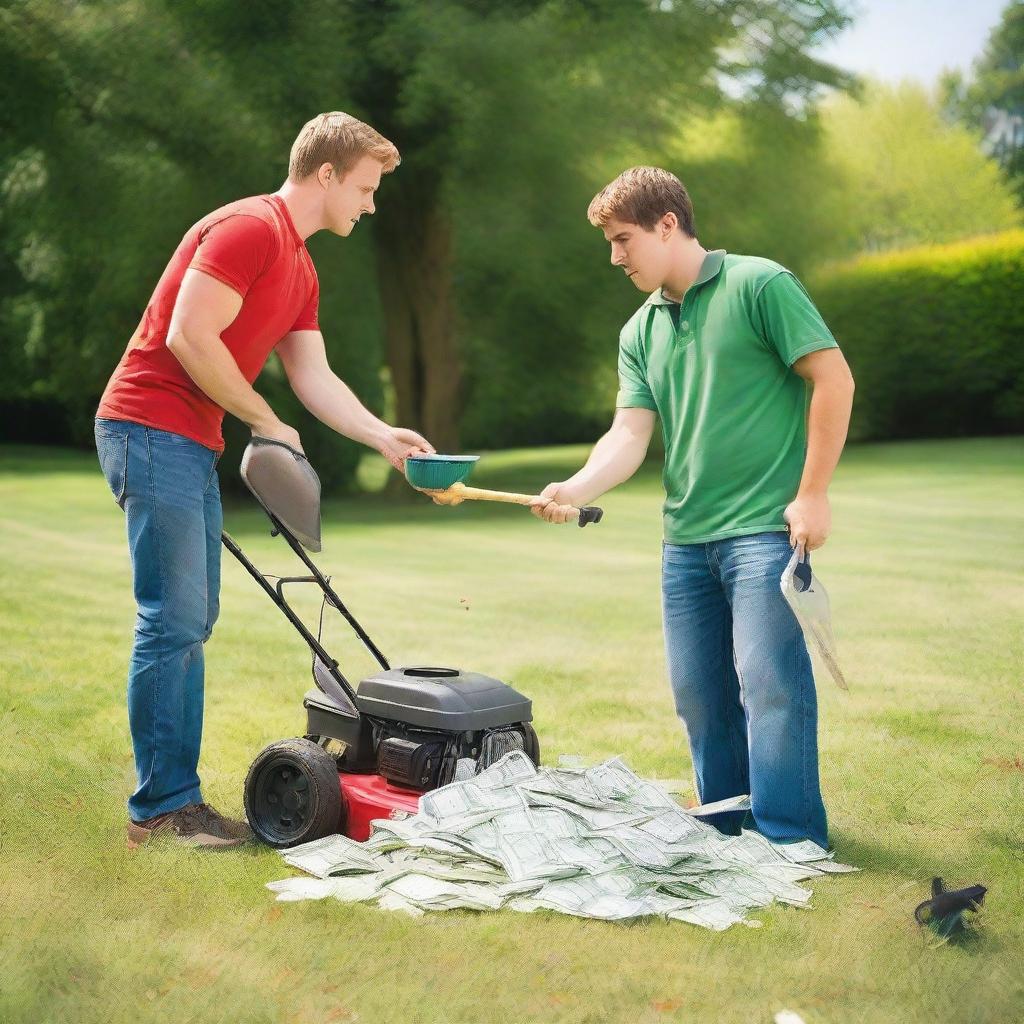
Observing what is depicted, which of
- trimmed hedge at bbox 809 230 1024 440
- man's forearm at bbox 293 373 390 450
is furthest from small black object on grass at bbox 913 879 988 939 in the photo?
trimmed hedge at bbox 809 230 1024 440

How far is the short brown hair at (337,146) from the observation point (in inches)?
141

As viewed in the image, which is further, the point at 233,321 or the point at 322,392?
the point at 322,392

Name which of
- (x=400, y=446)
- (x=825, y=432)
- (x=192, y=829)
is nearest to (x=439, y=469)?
(x=400, y=446)

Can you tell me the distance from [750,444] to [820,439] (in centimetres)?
20

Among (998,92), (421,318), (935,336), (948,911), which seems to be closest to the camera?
(948,911)

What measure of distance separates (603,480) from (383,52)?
36.9 feet

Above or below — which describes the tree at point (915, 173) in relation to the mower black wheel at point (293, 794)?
above

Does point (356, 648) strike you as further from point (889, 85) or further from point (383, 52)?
point (889, 85)

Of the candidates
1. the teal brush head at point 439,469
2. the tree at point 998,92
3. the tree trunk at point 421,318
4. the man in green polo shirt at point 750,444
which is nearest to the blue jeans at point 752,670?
the man in green polo shirt at point 750,444

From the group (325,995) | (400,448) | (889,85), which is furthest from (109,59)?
(889,85)

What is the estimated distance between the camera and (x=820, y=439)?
3447 millimetres

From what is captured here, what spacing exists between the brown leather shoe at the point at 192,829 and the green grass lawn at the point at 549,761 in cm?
6

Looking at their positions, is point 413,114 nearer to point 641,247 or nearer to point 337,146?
point 337,146

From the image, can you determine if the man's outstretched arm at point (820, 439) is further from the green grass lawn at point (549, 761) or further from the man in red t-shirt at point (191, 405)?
the man in red t-shirt at point (191, 405)
